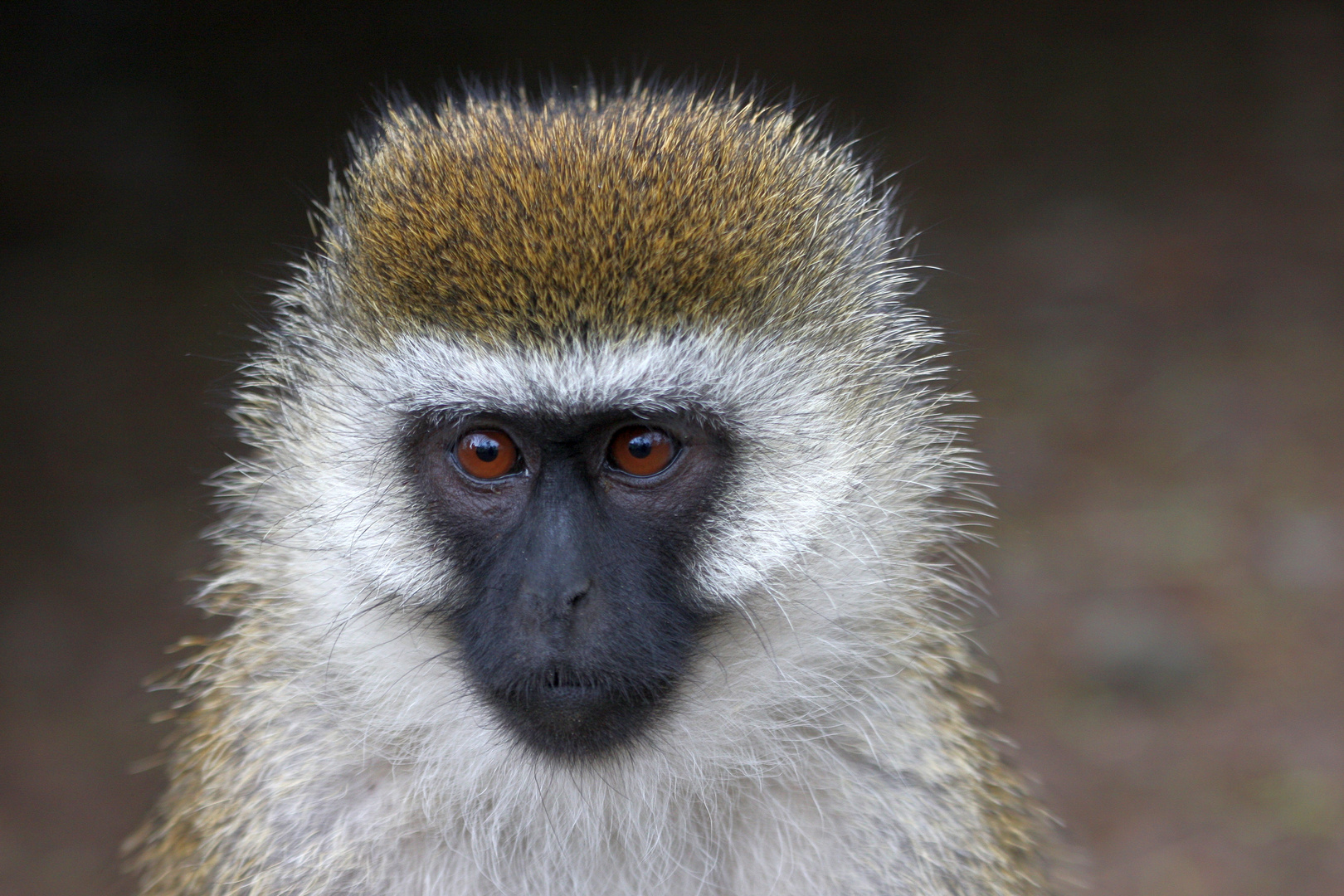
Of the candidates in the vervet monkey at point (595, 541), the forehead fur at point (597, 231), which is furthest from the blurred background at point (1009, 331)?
the forehead fur at point (597, 231)

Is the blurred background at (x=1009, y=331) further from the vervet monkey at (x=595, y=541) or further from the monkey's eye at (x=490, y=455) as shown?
the monkey's eye at (x=490, y=455)

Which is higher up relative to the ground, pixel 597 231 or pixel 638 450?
pixel 597 231

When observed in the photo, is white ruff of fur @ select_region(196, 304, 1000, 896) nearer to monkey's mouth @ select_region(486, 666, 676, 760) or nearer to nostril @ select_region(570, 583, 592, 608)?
monkey's mouth @ select_region(486, 666, 676, 760)

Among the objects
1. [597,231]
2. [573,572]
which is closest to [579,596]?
[573,572]

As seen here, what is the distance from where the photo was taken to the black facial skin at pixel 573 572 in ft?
6.43

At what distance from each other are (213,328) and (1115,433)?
4.18 meters

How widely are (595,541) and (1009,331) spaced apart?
16.6 feet

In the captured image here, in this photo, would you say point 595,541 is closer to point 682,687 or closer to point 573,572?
point 573,572

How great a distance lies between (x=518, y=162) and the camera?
2213mm

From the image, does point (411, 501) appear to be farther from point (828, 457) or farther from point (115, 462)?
→ point (115, 462)

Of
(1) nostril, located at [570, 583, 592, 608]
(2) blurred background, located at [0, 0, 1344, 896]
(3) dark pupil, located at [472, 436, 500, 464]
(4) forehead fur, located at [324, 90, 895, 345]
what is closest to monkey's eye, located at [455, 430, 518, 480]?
(3) dark pupil, located at [472, 436, 500, 464]

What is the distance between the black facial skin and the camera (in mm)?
1961

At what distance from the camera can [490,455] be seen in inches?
83.0

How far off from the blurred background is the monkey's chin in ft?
8.18
